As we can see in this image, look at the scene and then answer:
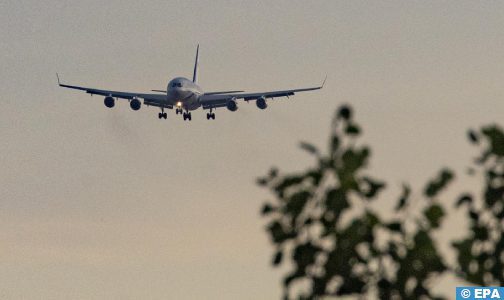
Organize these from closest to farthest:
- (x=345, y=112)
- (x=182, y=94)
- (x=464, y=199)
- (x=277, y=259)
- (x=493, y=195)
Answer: (x=345, y=112) < (x=277, y=259) < (x=464, y=199) < (x=493, y=195) < (x=182, y=94)

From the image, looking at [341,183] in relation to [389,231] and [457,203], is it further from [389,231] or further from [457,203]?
[457,203]

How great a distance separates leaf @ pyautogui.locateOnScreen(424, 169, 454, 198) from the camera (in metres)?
20.3

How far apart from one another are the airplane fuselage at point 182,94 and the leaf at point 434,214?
15677 cm

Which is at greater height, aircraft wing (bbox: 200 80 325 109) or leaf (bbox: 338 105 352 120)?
aircraft wing (bbox: 200 80 325 109)

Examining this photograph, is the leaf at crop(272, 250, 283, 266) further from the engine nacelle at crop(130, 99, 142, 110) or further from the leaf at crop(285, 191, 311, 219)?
the engine nacelle at crop(130, 99, 142, 110)

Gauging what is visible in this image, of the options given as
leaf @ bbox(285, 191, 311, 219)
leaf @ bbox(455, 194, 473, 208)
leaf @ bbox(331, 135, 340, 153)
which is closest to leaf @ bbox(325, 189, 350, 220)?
leaf @ bbox(285, 191, 311, 219)

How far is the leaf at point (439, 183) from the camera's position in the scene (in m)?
20.3

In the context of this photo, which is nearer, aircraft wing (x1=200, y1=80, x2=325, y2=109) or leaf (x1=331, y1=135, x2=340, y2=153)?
leaf (x1=331, y1=135, x2=340, y2=153)

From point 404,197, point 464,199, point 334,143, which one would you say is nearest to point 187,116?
point 464,199

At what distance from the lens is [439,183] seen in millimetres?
A: 20328

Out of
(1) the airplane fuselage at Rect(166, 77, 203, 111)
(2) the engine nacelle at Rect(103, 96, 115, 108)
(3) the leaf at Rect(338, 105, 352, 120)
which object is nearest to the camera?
(3) the leaf at Rect(338, 105, 352, 120)

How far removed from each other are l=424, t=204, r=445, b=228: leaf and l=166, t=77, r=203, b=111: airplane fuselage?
156772 mm

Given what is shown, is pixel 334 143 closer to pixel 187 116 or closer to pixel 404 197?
pixel 404 197

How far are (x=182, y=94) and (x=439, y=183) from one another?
517 ft
